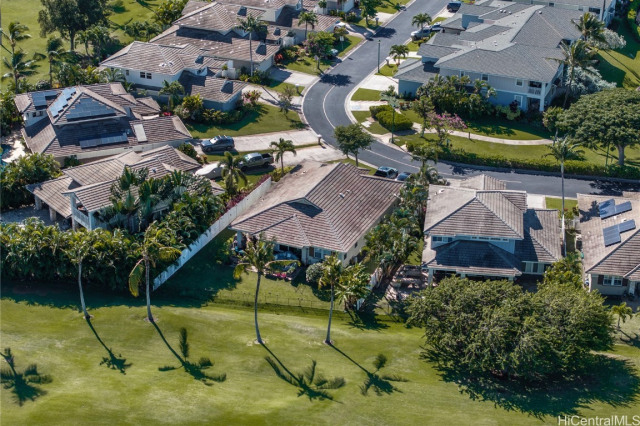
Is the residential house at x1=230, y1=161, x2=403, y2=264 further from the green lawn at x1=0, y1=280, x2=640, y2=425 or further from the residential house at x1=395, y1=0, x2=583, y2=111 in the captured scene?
the residential house at x1=395, y1=0, x2=583, y2=111

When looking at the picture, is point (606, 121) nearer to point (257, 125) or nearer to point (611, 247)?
point (611, 247)

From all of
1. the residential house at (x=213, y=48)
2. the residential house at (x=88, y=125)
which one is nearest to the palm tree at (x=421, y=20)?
the residential house at (x=213, y=48)

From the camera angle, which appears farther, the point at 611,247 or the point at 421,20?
the point at 421,20

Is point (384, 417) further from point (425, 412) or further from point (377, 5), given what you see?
point (377, 5)

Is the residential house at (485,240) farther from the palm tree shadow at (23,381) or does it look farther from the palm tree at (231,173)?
the palm tree shadow at (23,381)

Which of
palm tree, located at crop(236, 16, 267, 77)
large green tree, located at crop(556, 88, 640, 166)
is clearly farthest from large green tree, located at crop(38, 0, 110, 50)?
large green tree, located at crop(556, 88, 640, 166)

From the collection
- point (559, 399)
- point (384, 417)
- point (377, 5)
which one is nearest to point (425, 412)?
point (384, 417)

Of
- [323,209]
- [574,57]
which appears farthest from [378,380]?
[574,57]
